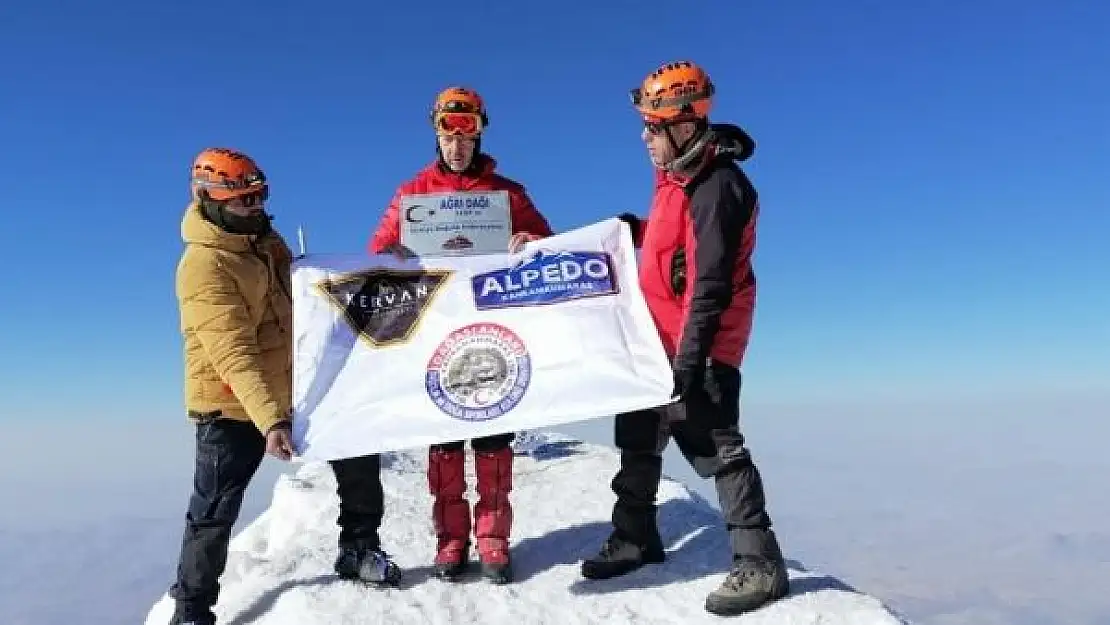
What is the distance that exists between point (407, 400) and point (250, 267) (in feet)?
4.58

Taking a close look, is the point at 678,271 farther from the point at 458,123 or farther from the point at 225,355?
the point at 225,355

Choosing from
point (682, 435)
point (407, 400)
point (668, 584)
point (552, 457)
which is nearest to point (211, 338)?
point (407, 400)

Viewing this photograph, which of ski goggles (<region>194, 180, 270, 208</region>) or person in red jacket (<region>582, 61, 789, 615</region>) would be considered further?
ski goggles (<region>194, 180, 270, 208</region>)

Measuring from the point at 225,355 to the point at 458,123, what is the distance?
90.0 inches

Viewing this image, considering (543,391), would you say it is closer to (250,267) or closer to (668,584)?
(668,584)

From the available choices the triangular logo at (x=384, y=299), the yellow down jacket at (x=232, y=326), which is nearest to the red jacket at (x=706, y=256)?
the triangular logo at (x=384, y=299)

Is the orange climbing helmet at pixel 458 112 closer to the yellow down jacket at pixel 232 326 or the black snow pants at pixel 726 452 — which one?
the yellow down jacket at pixel 232 326

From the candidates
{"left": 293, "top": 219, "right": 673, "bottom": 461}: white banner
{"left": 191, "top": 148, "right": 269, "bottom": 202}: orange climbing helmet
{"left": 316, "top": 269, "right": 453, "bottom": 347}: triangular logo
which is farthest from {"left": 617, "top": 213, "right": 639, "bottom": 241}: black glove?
{"left": 191, "top": 148, "right": 269, "bottom": 202}: orange climbing helmet

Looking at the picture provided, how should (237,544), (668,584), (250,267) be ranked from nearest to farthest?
(250,267)
(668,584)
(237,544)

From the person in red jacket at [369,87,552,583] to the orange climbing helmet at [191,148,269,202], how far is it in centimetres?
103

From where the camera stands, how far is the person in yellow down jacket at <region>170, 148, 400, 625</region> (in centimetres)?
549

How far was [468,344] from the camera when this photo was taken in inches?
237

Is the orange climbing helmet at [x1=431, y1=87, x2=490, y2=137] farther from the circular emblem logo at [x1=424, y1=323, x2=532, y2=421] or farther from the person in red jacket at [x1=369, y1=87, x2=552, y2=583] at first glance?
the circular emblem logo at [x1=424, y1=323, x2=532, y2=421]

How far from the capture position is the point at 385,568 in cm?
621
